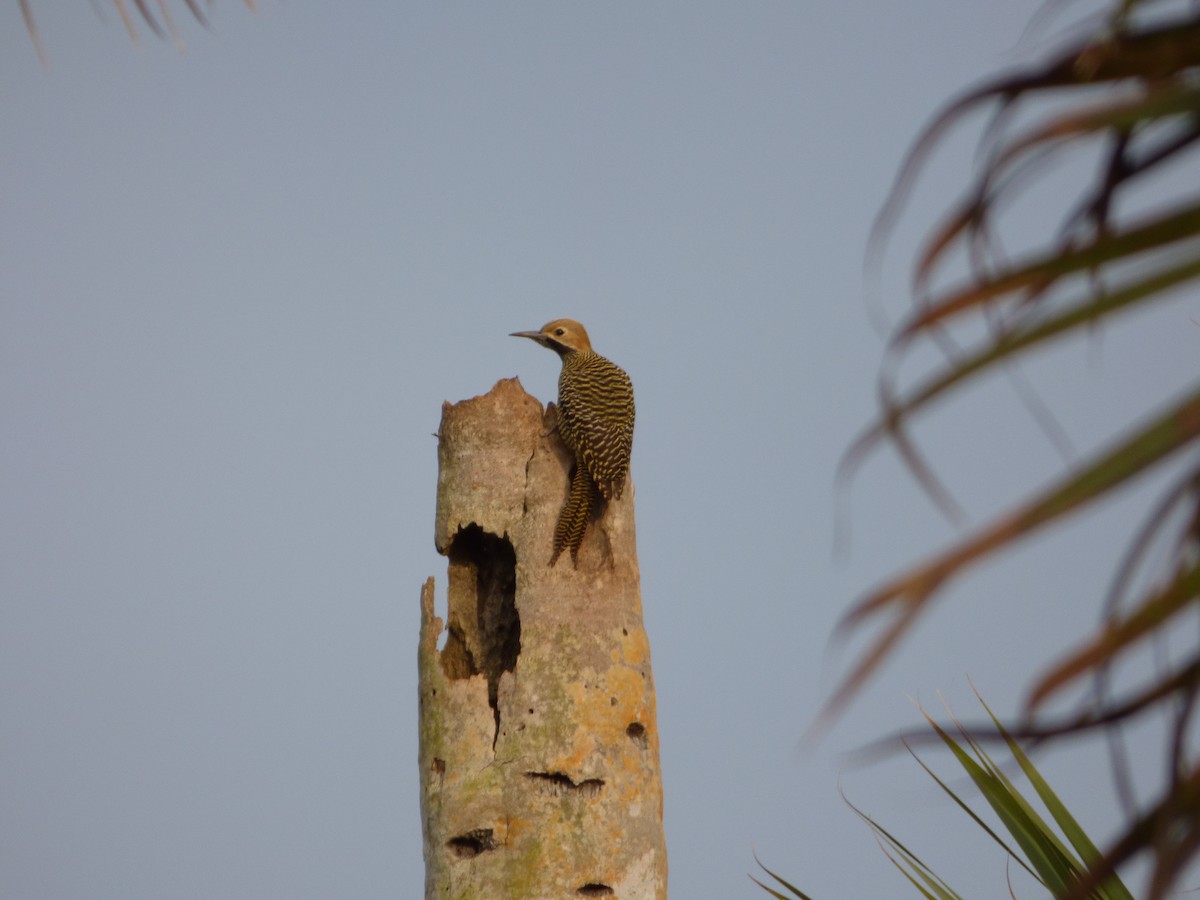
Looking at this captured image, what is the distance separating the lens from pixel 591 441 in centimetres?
A: 672

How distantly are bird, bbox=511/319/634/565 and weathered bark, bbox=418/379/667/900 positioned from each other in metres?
0.08

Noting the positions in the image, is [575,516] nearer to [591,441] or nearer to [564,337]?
[591,441]

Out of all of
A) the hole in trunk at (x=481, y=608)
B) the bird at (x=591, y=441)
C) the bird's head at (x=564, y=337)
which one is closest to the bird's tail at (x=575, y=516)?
the bird at (x=591, y=441)

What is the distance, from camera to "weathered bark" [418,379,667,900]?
20.5 ft

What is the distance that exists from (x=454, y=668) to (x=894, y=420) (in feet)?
20.1

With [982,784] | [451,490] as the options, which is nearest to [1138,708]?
[982,784]

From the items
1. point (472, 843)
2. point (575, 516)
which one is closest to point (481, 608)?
point (575, 516)

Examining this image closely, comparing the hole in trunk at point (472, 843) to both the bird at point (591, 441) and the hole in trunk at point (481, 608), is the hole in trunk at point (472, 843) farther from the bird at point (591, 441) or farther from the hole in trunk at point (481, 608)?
the bird at point (591, 441)

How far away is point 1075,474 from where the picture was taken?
0.96 m

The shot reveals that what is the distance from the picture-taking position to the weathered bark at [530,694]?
20.5 feet

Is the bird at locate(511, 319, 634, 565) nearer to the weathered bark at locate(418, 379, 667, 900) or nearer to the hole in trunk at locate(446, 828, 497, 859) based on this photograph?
the weathered bark at locate(418, 379, 667, 900)

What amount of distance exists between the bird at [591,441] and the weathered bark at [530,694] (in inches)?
3.1

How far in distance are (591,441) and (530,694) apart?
3.95 feet

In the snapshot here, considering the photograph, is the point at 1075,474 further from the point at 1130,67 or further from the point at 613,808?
the point at 613,808
